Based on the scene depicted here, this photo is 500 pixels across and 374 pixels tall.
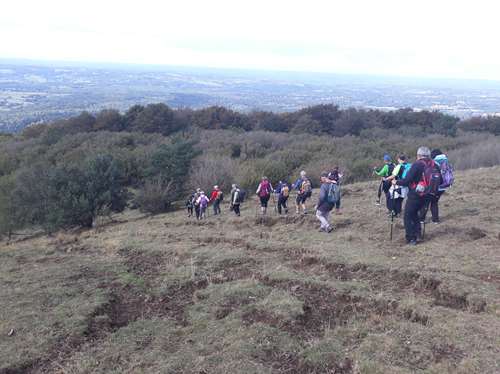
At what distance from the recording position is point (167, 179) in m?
29.6

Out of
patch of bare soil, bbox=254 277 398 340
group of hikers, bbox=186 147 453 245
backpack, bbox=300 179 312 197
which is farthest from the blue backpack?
backpack, bbox=300 179 312 197

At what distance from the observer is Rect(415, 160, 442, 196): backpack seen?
8.86 metres

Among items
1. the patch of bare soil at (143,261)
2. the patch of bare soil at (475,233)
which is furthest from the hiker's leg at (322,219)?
the patch of bare soil at (143,261)

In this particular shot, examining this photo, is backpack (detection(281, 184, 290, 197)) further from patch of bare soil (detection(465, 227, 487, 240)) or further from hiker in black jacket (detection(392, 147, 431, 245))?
patch of bare soil (detection(465, 227, 487, 240))

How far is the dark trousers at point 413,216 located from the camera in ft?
30.0

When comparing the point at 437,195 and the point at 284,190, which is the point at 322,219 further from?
the point at 284,190

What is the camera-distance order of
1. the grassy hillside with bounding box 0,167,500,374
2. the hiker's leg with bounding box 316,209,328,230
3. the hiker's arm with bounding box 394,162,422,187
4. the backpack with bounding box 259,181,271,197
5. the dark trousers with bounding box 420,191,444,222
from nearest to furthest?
the grassy hillside with bounding box 0,167,500,374 < the hiker's arm with bounding box 394,162,422,187 < the dark trousers with bounding box 420,191,444,222 < the hiker's leg with bounding box 316,209,328,230 < the backpack with bounding box 259,181,271,197

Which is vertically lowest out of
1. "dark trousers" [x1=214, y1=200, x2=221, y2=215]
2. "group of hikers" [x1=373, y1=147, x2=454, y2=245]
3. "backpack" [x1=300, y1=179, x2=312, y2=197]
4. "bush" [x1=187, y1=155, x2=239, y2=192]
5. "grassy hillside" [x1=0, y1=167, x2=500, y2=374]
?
"bush" [x1=187, y1=155, x2=239, y2=192]

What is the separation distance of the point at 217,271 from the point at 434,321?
4850mm

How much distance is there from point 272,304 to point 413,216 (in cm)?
403

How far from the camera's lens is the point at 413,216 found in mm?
9461

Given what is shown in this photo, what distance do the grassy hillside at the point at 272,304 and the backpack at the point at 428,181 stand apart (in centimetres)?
134

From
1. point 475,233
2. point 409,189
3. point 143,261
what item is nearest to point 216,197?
point 143,261

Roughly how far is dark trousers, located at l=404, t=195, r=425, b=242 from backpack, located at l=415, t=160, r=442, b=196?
0.23 m
